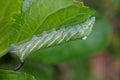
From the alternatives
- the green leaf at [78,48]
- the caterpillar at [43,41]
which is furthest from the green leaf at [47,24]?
the green leaf at [78,48]

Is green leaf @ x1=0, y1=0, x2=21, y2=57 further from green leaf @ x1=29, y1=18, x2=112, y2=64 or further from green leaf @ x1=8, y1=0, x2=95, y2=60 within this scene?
green leaf @ x1=29, y1=18, x2=112, y2=64

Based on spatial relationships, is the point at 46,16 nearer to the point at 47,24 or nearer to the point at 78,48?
the point at 47,24

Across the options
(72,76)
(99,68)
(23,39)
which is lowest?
(99,68)

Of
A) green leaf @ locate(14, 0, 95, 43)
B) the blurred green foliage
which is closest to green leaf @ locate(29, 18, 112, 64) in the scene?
the blurred green foliage

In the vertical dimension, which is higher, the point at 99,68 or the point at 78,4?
the point at 78,4

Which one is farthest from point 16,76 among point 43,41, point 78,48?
point 78,48

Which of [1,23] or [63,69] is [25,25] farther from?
[63,69]

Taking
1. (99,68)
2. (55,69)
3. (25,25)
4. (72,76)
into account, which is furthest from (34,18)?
(99,68)
